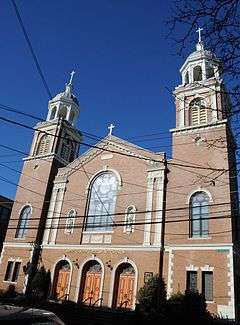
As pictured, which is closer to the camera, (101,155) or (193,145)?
(193,145)

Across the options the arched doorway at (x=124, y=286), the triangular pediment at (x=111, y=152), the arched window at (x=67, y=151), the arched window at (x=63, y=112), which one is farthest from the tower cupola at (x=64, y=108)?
the arched doorway at (x=124, y=286)

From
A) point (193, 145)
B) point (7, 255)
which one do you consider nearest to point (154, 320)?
point (193, 145)

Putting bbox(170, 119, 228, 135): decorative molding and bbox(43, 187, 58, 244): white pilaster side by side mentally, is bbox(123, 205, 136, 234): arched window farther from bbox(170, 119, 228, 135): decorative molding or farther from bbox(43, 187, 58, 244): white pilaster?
bbox(43, 187, 58, 244): white pilaster

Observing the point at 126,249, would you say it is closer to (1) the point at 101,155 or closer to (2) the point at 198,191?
(2) the point at 198,191

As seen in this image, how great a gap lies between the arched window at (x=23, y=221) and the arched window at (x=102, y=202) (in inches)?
249

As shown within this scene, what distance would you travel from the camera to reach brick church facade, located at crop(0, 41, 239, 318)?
2233 cm

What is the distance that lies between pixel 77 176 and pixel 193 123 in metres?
11.3

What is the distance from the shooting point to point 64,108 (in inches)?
1517

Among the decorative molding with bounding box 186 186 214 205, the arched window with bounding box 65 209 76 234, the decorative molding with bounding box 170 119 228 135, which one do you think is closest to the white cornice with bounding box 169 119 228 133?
the decorative molding with bounding box 170 119 228 135

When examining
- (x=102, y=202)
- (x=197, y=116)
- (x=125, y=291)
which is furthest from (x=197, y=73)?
(x=125, y=291)

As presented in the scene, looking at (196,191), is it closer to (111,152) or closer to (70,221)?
(111,152)

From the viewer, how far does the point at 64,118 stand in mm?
37719

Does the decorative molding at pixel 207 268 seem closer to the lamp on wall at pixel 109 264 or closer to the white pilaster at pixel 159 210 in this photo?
the white pilaster at pixel 159 210

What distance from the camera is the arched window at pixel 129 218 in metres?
26.2
